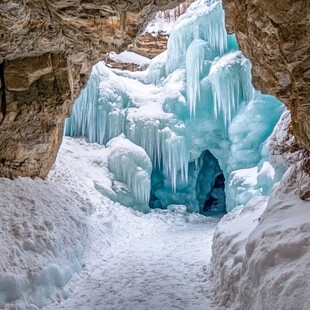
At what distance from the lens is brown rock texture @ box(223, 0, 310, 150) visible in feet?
9.32

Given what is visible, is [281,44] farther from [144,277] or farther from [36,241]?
[36,241]

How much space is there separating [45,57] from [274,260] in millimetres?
→ 5427

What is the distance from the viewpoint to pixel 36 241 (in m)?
5.43

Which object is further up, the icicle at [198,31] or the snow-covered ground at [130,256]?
the icicle at [198,31]

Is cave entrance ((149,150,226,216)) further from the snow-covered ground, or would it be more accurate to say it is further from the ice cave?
the snow-covered ground

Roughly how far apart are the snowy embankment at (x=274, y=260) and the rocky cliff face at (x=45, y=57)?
3.46 metres

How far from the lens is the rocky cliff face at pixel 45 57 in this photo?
4918mm

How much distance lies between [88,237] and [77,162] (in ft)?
17.7

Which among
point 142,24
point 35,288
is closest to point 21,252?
point 35,288

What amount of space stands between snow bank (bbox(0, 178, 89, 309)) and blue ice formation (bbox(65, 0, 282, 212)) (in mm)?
5828

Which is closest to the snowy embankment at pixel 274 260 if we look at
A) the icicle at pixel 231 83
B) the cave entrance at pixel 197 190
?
the icicle at pixel 231 83

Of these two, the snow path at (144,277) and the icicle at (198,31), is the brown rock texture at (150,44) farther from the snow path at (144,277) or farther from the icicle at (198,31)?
the snow path at (144,277)

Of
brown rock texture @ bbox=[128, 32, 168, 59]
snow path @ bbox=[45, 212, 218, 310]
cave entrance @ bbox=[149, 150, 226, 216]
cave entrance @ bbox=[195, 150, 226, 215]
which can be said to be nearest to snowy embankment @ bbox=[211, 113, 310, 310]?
snow path @ bbox=[45, 212, 218, 310]

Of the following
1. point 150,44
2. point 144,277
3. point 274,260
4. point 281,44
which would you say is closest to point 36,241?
point 144,277
